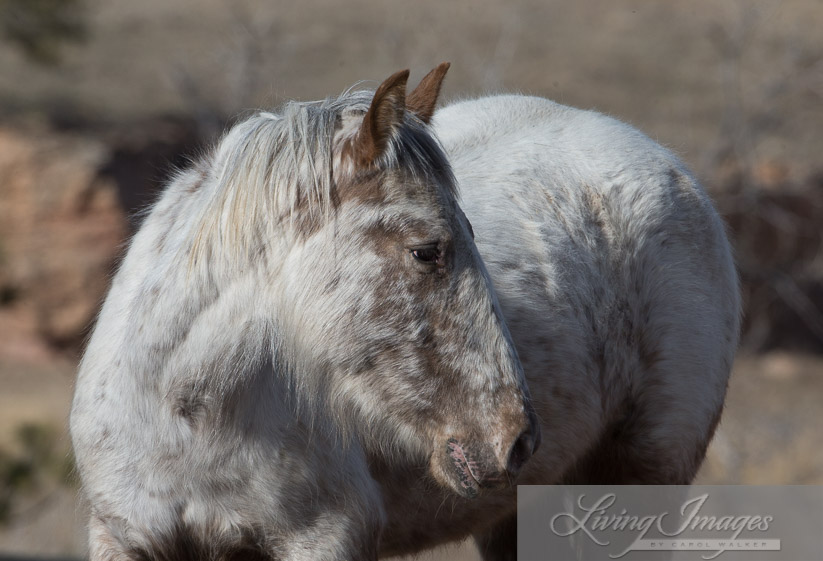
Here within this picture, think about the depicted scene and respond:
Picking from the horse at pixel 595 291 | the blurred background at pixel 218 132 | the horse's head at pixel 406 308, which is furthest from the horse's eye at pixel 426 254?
the blurred background at pixel 218 132

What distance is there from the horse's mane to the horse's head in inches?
0.5

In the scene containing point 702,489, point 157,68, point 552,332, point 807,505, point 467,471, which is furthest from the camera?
point 157,68

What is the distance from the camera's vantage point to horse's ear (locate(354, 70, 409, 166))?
2.46 metres

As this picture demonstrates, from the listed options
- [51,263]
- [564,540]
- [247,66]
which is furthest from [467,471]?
[51,263]

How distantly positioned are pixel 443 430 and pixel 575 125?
5.75 feet

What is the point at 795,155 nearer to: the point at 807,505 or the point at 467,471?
the point at 807,505

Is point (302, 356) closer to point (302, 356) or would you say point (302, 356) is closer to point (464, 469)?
point (302, 356)

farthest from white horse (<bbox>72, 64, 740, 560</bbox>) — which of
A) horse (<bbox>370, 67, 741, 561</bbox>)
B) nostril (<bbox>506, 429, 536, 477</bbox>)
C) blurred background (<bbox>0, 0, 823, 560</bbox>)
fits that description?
blurred background (<bbox>0, 0, 823, 560</bbox>)

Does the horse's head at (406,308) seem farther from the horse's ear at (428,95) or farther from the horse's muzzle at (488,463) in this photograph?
the horse's ear at (428,95)

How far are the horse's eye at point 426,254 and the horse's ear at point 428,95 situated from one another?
492mm

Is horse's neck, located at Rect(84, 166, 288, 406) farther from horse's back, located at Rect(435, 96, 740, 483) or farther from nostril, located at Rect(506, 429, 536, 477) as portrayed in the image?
horse's back, located at Rect(435, 96, 740, 483)

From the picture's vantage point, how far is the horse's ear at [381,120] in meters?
2.46

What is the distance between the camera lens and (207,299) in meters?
2.57

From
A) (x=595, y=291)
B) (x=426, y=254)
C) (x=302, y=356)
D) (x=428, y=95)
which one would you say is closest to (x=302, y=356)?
(x=302, y=356)
